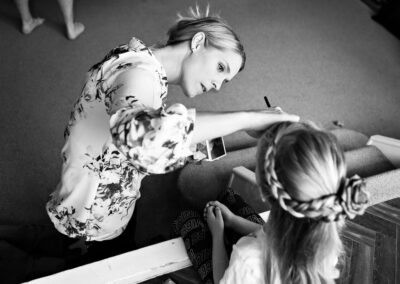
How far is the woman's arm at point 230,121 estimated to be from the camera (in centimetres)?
74

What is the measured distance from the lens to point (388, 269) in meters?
1.53

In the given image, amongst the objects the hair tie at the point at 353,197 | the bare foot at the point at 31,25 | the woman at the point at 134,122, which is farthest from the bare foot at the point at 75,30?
the hair tie at the point at 353,197

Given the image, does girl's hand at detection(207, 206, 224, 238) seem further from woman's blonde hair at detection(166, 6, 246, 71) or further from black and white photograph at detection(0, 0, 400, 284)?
woman's blonde hair at detection(166, 6, 246, 71)

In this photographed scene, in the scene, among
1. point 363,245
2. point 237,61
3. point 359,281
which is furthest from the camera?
point 363,245

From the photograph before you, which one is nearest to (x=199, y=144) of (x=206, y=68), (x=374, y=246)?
(x=206, y=68)

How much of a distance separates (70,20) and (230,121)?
6.97 ft

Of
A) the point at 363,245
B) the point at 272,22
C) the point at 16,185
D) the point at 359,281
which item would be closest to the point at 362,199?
the point at 359,281

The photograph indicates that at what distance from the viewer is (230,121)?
0.77m

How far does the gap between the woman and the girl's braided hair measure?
0.08 metres

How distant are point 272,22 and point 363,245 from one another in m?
2.20

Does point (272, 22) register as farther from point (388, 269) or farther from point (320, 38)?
point (388, 269)

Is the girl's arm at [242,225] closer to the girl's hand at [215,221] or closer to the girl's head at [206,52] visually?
the girl's hand at [215,221]

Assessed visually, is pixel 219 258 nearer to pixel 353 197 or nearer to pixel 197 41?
pixel 353 197

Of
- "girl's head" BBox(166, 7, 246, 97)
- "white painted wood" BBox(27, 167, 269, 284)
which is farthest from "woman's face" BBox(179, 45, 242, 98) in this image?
"white painted wood" BBox(27, 167, 269, 284)
